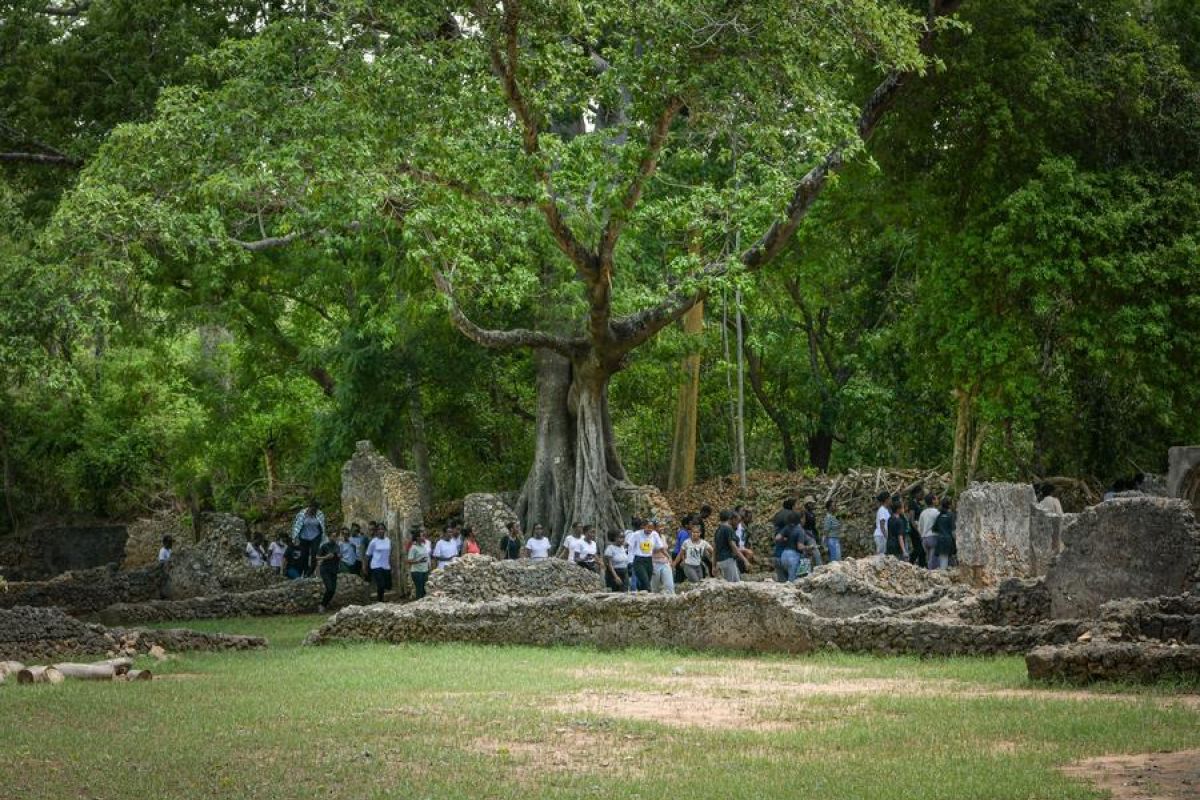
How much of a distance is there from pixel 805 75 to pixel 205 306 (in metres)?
12.9

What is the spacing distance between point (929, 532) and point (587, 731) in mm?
12021

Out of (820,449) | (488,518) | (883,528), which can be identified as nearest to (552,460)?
(488,518)

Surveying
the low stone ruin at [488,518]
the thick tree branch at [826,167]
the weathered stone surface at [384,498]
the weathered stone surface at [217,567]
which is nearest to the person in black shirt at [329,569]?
the weathered stone surface at [384,498]

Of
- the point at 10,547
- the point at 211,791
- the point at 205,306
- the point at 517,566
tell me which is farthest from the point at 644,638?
the point at 10,547

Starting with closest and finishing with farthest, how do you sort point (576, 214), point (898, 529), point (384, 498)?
1. point (576, 214)
2. point (898, 529)
3. point (384, 498)

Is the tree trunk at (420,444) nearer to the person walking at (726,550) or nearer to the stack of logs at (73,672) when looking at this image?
the person walking at (726,550)

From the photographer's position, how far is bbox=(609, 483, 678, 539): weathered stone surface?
995 inches

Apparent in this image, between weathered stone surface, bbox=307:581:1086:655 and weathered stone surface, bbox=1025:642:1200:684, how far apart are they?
3.90 feet

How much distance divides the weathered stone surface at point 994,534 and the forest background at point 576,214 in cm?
375

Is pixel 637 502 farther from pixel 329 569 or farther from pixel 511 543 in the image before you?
pixel 329 569

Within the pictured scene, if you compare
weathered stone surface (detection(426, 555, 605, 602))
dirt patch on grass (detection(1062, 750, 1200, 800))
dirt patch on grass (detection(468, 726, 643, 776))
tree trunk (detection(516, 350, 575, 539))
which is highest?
tree trunk (detection(516, 350, 575, 539))

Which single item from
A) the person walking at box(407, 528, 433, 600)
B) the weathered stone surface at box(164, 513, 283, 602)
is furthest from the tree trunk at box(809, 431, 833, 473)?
the person walking at box(407, 528, 433, 600)

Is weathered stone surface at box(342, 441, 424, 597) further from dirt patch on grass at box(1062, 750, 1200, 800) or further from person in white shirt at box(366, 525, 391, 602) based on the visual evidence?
dirt patch on grass at box(1062, 750, 1200, 800)

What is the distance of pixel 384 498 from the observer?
26922 mm
